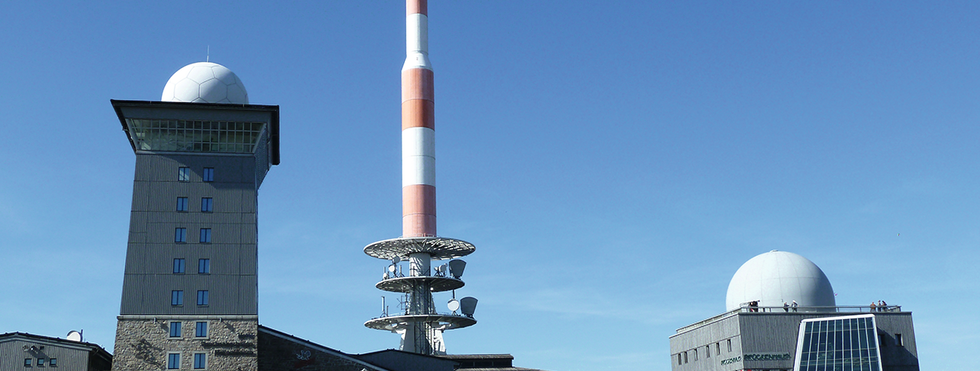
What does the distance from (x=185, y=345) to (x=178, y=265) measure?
16.2 feet

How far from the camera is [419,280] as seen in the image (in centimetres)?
8600

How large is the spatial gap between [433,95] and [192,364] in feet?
119

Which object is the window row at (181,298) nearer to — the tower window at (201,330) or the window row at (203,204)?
the tower window at (201,330)

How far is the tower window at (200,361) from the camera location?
201ft

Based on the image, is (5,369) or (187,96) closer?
(5,369)

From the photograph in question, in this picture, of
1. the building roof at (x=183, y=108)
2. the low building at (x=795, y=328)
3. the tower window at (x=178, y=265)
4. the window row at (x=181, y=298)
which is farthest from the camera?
the low building at (x=795, y=328)

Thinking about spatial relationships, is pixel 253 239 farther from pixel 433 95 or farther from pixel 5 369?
pixel 433 95

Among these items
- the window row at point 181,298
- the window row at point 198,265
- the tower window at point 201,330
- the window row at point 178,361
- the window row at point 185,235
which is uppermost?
the window row at point 185,235

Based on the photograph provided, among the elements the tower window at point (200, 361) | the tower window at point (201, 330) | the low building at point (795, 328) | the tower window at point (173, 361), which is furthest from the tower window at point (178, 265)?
the low building at point (795, 328)

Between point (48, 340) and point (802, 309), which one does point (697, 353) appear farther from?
point (48, 340)

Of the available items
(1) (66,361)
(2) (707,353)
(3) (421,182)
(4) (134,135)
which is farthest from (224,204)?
(2) (707,353)

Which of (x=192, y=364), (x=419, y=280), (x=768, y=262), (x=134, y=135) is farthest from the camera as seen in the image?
(x=419, y=280)

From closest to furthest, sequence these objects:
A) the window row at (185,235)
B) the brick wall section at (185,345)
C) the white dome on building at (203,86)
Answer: the brick wall section at (185,345) → the window row at (185,235) → the white dome on building at (203,86)

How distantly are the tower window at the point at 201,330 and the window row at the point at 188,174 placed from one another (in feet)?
30.3
